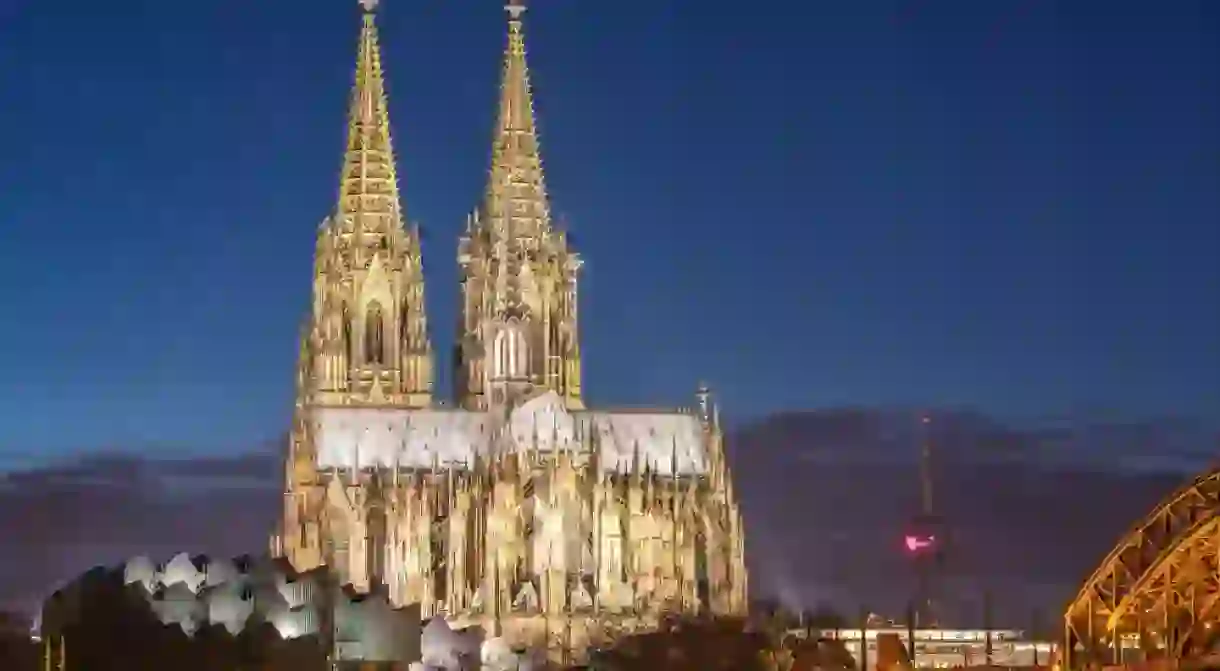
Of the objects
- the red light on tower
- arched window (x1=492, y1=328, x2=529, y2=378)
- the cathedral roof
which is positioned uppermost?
arched window (x1=492, y1=328, x2=529, y2=378)

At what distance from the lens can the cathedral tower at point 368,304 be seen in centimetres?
8206

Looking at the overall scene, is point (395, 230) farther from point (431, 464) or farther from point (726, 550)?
point (726, 550)

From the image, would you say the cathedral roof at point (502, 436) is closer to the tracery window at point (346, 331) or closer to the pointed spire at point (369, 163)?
the tracery window at point (346, 331)

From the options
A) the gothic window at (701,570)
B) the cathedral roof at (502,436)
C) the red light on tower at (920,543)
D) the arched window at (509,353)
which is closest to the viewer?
the red light on tower at (920,543)

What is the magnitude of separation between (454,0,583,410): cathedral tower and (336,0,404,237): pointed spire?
3.38 metres

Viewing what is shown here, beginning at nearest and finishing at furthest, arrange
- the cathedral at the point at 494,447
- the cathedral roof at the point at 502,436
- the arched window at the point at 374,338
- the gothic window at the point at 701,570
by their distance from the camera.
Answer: the cathedral at the point at 494,447
the cathedral roof at the point at 502,436
the gothic window at the point at 701,570
the arched window at the point at 374,338

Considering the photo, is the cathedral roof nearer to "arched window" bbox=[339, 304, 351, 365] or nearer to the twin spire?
"arched window" bbox=[339, 304, 351, 365]

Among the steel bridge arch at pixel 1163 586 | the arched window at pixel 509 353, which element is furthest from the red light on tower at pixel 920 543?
Result: the steel bridge arch at pixel 1163 586

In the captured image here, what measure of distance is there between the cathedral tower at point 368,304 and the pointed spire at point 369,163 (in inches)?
1.4

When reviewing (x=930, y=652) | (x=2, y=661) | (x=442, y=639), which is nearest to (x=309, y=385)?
(x=442, y=639)

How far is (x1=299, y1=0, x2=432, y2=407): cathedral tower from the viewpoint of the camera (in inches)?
3231

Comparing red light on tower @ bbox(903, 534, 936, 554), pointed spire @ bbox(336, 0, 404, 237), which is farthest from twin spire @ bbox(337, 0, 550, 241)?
red light on tower @ bbox(903, 534, 936, 554)

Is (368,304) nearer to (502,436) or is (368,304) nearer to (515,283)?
(515,283)

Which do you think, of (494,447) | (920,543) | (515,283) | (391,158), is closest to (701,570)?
(494,447)
